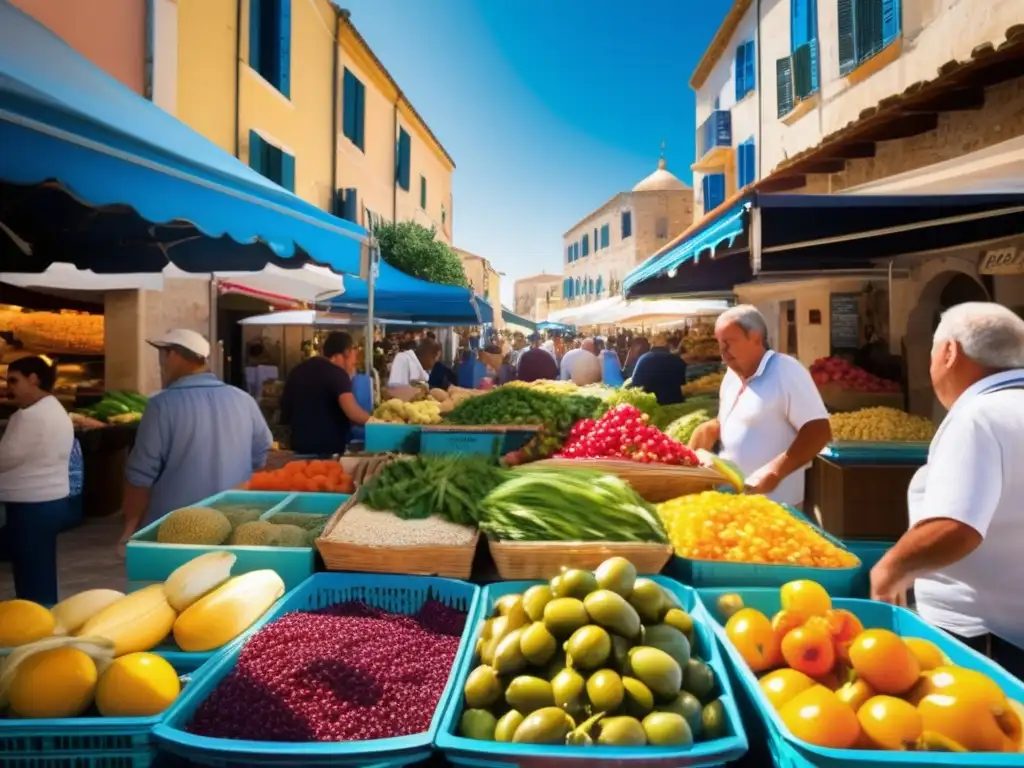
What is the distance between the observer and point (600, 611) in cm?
195

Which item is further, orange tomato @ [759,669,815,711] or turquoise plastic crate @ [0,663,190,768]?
orange tomato @ [759,669,815,711]

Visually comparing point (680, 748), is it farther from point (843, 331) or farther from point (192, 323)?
point (192, 323)

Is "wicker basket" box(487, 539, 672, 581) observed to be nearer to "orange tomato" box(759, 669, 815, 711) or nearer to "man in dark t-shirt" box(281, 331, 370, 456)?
"orange tomato" box(759, 669, 815, 711)

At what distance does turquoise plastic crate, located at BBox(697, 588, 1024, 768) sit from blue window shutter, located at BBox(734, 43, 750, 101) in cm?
1639

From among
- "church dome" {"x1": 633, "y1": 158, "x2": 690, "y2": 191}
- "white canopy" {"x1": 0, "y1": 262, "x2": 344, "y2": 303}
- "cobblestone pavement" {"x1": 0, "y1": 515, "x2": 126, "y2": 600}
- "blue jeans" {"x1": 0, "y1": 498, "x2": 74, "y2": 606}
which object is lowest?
"cobblestone pavement" {"x1": 0, "y1": 515, "x2": 126, "y2": 600}

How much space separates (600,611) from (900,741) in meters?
0.74

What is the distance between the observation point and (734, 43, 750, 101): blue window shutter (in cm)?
1641

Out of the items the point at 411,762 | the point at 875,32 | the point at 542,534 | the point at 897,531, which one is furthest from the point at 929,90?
the point at 411,762

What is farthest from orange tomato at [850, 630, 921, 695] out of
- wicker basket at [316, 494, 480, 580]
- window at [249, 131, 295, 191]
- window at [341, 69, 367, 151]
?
window at [341, 69, 367, 151]

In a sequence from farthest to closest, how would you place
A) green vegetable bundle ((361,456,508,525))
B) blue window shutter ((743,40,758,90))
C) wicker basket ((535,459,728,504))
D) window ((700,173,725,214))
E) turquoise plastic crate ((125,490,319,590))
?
window ((700,173,725,214)) < blue window shutter ((743,40,758,90)) < wicker basket ((535,459,728,504)) < green vegetable bundle ((361,456,508,525)) < turquoise plastic crate ((125,490,319,590))

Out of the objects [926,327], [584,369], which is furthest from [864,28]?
[584,369]

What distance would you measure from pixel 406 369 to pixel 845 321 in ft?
20.2

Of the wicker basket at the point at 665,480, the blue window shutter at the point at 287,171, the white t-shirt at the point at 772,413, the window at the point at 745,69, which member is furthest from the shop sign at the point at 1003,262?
the blue window shutter at the point at 287,171

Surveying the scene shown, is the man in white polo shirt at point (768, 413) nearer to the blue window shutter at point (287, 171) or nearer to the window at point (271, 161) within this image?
the window at point (271, 161)
